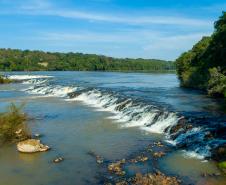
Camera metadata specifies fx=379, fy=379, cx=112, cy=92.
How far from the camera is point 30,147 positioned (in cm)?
1733

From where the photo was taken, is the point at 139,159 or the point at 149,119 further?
the point at 149,119

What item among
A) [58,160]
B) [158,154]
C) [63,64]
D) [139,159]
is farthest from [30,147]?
[63,64]

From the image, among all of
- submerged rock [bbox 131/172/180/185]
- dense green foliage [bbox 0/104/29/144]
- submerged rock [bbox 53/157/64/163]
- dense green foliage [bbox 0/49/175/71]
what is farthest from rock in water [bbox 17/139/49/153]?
dense green foliage [bbox 0/49/175/71]

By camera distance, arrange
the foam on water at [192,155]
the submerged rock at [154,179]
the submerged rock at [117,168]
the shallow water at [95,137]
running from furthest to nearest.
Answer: the foam on water at [192,155] → the shallow water at [95,137] → the submerged rock at [117,168] → the submerged rock at [154,179]

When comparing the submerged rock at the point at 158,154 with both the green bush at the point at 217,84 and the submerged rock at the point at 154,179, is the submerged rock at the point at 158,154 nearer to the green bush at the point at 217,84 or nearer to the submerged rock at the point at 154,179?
the submerged rock at the point at 154,179

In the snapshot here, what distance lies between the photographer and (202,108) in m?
27.7

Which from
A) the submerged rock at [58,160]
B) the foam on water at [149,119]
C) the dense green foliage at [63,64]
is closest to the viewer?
the submerged rock at [58,160]

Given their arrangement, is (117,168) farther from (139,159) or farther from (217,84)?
(217,84)

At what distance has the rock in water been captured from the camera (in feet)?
56.7

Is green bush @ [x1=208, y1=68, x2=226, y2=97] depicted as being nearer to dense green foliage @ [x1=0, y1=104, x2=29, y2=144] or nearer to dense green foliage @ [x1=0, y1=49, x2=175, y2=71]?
dense green foliage @ [x1=0, y1=104, x2=29, y2=144]

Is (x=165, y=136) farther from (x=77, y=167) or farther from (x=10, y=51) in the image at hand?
(x=10, y=51)

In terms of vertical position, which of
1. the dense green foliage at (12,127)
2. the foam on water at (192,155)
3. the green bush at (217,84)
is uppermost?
the green bush at (217,84)

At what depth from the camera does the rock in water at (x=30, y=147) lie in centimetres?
1730

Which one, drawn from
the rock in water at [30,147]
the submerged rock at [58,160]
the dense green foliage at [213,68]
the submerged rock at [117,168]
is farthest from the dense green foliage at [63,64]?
the submerged rock at [117,168]
